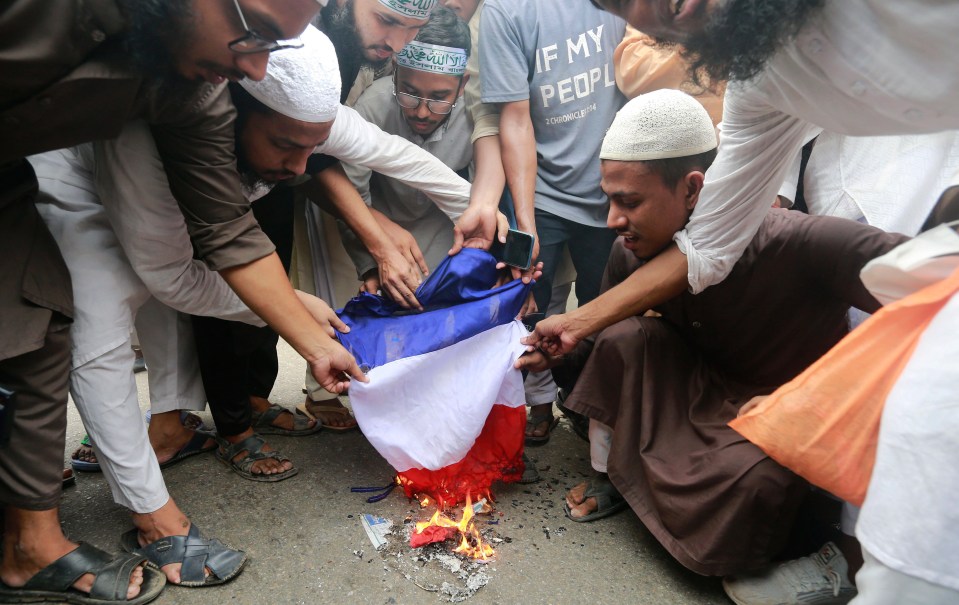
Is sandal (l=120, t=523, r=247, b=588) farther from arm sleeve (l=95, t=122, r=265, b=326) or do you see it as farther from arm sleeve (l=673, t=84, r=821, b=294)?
arm sleeve (l=673, t=84, r=821, b=294)

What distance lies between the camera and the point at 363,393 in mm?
2363

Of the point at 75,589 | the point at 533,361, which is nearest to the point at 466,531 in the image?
the point at 533,361

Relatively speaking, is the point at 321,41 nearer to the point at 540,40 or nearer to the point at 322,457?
the point at 540,40

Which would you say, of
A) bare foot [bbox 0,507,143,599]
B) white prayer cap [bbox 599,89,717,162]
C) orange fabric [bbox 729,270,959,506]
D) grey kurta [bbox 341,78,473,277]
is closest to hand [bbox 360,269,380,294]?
grey kurta [bbox 341,78,473,277]

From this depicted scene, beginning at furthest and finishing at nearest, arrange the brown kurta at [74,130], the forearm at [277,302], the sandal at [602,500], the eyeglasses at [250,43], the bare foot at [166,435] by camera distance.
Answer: the bare foot at [166,435], the sandal at [602,500], the forearm at [277,302], the eyeglasses at [250,43], the brown kurta at [74,130]

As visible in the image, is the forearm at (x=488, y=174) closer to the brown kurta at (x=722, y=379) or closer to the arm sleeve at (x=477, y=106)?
the arm sleeve at (x=477, y=106)

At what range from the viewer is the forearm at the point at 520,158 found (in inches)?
113

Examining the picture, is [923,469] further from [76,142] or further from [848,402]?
[76,142]

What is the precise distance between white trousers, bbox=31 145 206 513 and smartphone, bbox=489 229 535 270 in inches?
51.3

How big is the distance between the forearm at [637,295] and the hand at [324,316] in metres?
0.85

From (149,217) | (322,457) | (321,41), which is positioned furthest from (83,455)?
(321,41)

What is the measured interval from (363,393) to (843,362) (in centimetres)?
157

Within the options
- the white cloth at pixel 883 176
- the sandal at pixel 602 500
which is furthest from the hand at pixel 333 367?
the white cloth at pixel 883 176

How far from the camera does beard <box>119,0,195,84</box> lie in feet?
4.72
